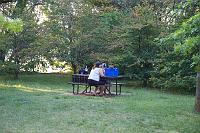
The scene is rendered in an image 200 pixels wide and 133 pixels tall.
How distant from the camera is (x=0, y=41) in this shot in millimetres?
22781

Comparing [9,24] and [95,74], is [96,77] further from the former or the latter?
[9,24]

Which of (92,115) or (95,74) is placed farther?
(95,74)

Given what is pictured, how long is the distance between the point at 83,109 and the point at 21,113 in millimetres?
1932

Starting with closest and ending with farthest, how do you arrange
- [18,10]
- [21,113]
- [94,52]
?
[21,113], [94,52], [18,10]

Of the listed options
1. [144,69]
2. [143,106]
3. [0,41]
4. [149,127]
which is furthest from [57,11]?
[149,127]

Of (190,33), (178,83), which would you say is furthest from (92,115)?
(178,83)

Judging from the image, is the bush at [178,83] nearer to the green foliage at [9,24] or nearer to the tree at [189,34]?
the tree at [189,34]

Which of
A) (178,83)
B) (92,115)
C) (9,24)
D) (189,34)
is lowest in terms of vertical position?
(92,115)

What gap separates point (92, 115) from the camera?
A: 1105cm

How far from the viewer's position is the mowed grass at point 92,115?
923cm

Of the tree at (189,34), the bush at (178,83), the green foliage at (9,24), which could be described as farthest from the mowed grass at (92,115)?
the bush at (178,83)

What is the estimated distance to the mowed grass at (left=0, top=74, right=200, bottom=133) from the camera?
30.3 ft

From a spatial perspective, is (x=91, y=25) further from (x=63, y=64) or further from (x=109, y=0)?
(x=109, y=0)

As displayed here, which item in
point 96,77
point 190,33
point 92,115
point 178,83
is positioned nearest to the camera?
point 190,33
